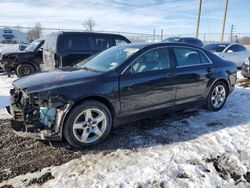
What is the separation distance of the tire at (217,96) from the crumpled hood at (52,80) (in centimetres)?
281

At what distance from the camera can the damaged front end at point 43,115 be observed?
3836mm

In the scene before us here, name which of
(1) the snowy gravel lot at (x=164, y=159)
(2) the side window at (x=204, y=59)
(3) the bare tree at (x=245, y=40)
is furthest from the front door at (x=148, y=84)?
(3) the bare tree at (x=245, y=40)

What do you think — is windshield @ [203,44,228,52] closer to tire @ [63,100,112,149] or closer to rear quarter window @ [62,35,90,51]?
rear quarter window @ [62,35,90,51]

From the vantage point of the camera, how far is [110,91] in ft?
13.8

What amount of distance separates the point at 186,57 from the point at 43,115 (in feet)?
9.97

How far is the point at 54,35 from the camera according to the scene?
8414 millimetres

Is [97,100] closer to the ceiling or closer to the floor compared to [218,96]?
closer to the ceiling

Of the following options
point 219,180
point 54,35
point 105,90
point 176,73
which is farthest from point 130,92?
point 54,35

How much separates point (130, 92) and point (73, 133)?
A: 116cm

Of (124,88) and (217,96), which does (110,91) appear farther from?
(217,96)

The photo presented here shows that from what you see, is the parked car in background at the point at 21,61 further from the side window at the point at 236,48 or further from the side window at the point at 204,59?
the side window at the point at 236,48

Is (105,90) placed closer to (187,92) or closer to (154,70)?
(154,70)

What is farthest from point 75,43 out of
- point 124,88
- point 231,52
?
point 231,52

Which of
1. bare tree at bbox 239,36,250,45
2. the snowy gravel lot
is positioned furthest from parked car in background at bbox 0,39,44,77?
bare tree at bbox 239,36,250,45
